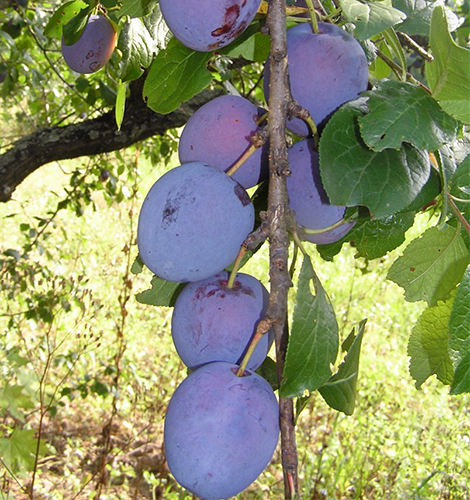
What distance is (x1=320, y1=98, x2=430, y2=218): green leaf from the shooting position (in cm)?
63

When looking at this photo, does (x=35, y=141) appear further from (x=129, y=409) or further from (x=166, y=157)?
(x=129, y=409)

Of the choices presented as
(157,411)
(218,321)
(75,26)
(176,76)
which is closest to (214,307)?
(218,321)

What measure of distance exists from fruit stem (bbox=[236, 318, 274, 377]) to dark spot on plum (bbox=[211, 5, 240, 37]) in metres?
0.32

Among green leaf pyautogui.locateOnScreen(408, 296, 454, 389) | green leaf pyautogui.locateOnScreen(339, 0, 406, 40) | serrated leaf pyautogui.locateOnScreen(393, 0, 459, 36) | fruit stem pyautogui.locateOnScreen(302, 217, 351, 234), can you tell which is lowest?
green leaf pyautogui.locateOnScreen(408, 296, 454, 389)

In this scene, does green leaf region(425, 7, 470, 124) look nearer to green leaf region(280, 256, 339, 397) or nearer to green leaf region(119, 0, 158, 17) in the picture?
green leaf region(280, 256, 339, 397)

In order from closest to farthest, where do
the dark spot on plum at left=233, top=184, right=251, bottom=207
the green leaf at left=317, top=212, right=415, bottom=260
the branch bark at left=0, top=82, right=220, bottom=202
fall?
the dark spot on plum at left=233, top=184, right=251, bottom=207
the green leaf at left=317, top=212, right=415, bottom=260
the branch bark at left=0, top=82, right=220, bottom=202

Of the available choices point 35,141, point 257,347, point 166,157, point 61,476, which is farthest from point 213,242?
point 61,476

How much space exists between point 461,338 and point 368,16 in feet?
1.21

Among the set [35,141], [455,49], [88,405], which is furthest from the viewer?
[88,405]

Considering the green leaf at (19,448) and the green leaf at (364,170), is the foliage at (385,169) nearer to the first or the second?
the green leaf at (364,170)

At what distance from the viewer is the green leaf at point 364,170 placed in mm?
628

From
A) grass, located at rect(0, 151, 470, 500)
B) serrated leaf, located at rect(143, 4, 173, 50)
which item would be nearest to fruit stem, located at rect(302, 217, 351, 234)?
serrated leaf, located at rect(143, 4, 173, 50)

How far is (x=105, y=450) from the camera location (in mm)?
2555

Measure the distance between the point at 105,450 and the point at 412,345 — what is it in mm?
1971
